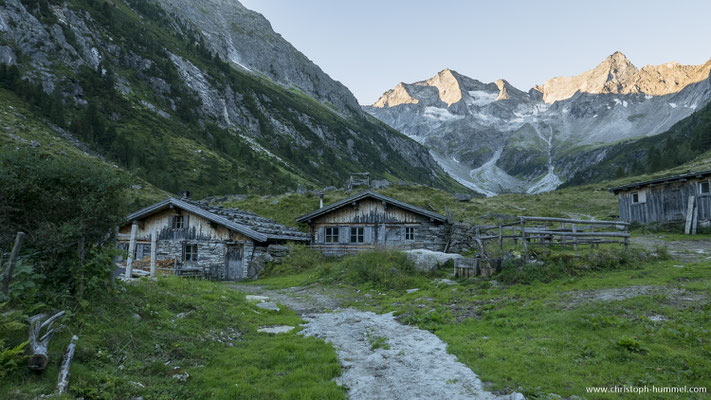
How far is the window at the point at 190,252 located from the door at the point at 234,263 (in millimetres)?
2633

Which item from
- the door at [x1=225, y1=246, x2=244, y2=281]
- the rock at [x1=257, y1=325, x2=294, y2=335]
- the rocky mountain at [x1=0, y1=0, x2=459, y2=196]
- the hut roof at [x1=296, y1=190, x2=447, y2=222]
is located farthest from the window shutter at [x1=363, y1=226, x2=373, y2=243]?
the rocky mountain at [x1=0, y1=0, x2=459, y2=196]

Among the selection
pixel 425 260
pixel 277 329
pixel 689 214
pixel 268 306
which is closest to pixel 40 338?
pixel 277 329

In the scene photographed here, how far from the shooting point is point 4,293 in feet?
21.5

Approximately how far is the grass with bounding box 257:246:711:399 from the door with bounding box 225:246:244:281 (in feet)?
42.0

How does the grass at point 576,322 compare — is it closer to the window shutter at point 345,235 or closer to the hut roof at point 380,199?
the hut roof at point 380,199

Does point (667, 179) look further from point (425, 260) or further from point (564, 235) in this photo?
point (425, 260)

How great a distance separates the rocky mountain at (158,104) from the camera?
6825 cm

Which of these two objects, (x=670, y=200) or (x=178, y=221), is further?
(x=670, y=200)

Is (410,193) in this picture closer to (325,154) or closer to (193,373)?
(193,373)

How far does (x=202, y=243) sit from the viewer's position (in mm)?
26094

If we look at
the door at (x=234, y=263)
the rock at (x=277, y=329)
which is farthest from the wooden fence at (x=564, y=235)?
the door at (x=234, y=263)

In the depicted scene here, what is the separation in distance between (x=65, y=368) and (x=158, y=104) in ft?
351

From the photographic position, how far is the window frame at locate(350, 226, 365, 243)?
96.6 feet

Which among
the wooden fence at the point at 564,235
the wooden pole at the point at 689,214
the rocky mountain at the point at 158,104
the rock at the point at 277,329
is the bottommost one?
the rock at the point at 277,329
